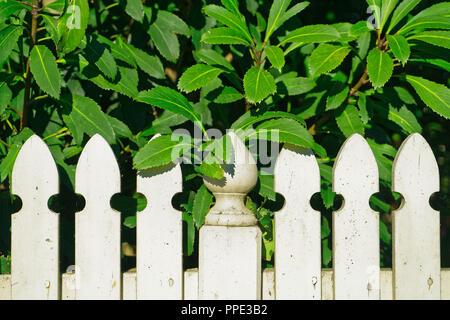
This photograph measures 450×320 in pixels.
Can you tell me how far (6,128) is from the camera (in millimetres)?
2248

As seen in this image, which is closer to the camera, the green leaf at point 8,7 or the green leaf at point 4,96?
the green leaf at point 8,7

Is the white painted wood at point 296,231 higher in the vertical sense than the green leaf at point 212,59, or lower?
lower

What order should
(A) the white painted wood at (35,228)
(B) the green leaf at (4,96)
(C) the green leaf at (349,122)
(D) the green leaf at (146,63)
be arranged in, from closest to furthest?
(A) the white painted wood at (35,228)
(B) the green leaf at (4,96)
(C) the green leaf at (349,122)
(D) the green leaf at (146,63)

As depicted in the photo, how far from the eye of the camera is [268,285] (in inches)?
70.2

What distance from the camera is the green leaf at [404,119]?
205 cm

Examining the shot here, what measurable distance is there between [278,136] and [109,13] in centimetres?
129

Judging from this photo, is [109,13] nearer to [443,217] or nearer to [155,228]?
[155,228]

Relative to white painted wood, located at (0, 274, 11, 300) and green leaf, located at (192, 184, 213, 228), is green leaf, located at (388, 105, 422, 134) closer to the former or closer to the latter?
green leaf, located at (192, 184, 213, 228)

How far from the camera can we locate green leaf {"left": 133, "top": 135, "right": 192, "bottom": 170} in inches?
65.1

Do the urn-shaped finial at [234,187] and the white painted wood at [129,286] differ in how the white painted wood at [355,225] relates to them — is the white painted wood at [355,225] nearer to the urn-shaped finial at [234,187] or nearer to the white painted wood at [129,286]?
the urn-shaped finial at [234,187]

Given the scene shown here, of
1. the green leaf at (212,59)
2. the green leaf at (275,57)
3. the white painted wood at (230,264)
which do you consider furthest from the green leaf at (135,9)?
the white painted wood at (230,264)

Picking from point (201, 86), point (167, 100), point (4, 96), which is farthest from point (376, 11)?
point (4, 96)

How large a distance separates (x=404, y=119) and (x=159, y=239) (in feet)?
3.71

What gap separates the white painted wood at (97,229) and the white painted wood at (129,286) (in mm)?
28
